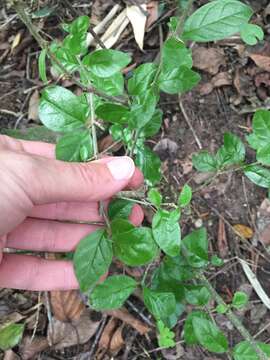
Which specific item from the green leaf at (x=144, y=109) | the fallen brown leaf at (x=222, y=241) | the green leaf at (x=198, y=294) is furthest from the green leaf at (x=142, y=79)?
the fallen brown leaf at (x=222, y=241)

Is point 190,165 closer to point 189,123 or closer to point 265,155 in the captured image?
point 189,123

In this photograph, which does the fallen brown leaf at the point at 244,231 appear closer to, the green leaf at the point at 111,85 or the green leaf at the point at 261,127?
the green leaf at the point at 261,127

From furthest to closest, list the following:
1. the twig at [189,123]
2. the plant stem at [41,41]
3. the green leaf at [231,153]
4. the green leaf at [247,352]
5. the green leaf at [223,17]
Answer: the twig at [189,123], the green leaf at [231,153], the green leaf at [247,352], the green leaf at [223,17], the plant stem at [41,41]

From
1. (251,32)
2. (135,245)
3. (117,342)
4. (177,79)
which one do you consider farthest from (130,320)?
(251,32)

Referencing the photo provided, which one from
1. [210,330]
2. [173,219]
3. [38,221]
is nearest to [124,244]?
[173,219]

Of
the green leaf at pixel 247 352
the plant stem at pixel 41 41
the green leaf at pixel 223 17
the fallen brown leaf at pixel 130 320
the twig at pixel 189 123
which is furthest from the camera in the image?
the twig at pixel 189 123

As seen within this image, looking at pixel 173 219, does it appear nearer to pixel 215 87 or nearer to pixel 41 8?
pixel 215 87
